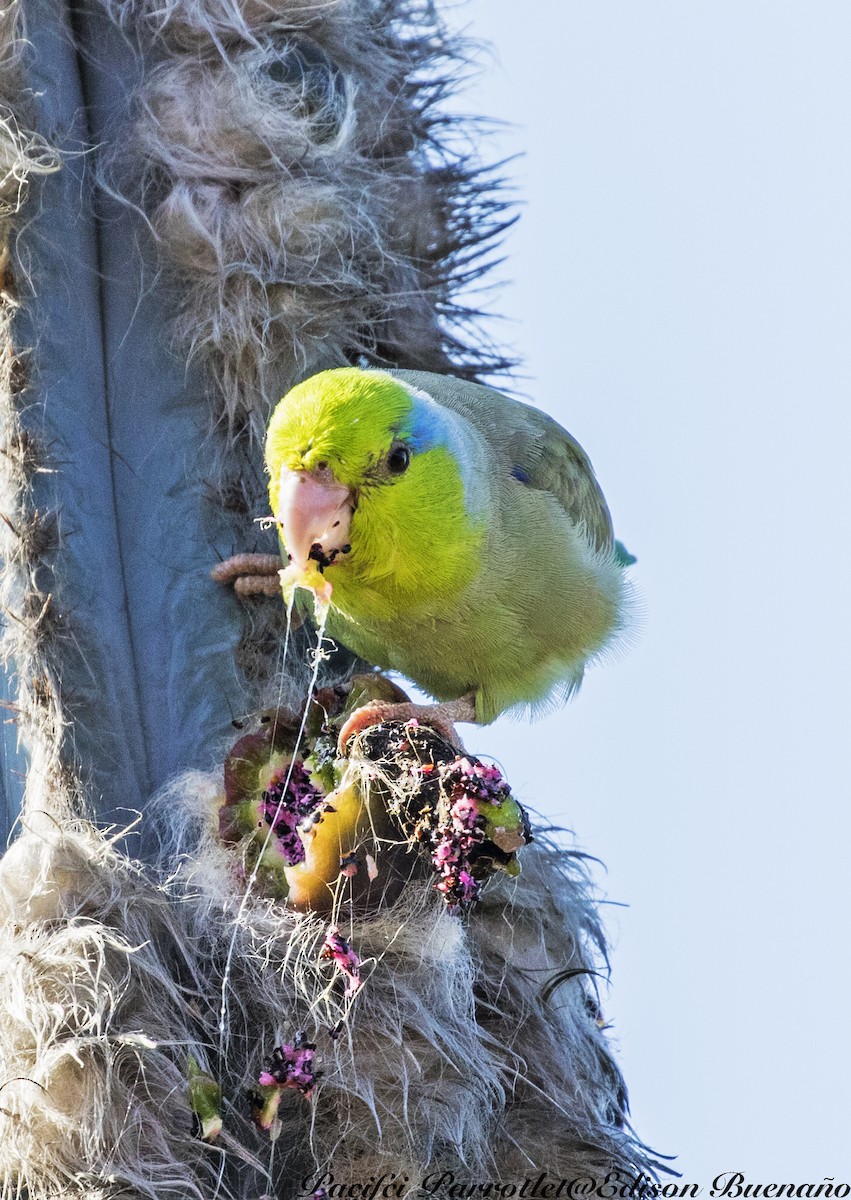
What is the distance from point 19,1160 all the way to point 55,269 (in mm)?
1787

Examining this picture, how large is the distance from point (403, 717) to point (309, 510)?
1.57 ft

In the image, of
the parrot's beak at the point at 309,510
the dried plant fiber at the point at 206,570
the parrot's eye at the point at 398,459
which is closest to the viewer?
the dried plant fiber at the point at 206,570

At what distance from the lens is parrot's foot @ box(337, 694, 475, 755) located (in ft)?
8.88

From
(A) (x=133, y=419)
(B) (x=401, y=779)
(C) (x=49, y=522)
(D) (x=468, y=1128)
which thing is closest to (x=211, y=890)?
(B) (x=401, y=779)

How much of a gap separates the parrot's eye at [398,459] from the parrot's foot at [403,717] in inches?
18.6

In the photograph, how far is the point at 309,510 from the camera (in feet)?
8.84

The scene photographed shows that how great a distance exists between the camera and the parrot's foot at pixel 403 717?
271 cm

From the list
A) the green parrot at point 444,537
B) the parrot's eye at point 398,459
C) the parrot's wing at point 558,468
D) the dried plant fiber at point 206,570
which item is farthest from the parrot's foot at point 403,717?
the parrot's wing at point 558,468

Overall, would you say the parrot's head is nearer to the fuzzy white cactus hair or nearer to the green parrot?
the green parrot

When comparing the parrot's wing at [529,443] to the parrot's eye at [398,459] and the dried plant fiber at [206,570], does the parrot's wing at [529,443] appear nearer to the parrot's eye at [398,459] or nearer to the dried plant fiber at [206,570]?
the dried plant fiber at [206,570]

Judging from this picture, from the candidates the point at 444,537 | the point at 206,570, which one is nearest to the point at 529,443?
the point at 444,537

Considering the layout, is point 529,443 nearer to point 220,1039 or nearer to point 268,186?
point 268,186

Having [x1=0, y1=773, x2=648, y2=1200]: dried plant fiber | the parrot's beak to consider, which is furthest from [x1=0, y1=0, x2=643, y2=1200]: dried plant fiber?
the parrot's beak

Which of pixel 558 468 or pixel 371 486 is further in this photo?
pixel 558 468
